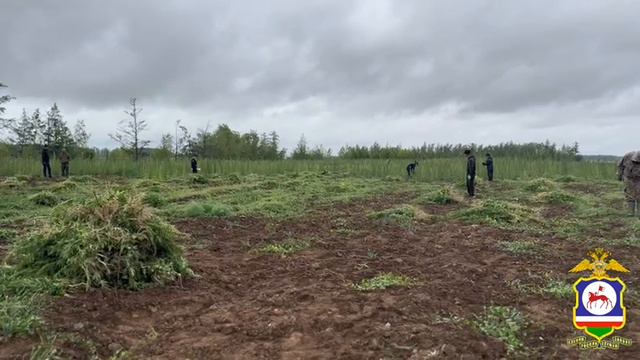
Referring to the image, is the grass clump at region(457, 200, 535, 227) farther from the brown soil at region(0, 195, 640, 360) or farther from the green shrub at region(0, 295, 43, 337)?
the green shrub at region(0, 295, 43, 337)

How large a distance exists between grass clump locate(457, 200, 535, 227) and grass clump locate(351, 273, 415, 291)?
3.94 metres

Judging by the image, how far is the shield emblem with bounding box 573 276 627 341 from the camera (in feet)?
10.7

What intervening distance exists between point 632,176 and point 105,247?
854 centimetres

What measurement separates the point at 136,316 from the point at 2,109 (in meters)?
21.9

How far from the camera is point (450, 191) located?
11945mm

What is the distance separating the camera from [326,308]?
13.3 feet

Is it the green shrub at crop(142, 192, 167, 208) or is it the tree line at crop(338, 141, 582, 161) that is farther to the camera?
the tree line at crop(338, 141, 582, 161)

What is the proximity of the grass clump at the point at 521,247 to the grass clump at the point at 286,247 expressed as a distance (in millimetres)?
2471

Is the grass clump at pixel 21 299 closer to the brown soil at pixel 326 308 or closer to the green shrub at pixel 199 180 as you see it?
the brown soil at pixel 326 308

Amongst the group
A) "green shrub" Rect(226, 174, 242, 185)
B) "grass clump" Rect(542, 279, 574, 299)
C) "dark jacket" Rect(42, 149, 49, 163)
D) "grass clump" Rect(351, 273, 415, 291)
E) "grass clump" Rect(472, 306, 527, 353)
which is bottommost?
"grass clump" Rect(472, 306, 527, 353)

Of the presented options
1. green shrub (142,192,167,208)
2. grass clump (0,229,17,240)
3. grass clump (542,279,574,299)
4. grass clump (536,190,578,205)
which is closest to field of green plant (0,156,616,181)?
grass clump (536,190,578,205)

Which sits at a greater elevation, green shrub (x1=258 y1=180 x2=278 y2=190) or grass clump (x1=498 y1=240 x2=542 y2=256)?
green shrub (x1=258 y1=180 x2=278 y2=190)

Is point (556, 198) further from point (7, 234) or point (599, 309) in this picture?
point (7, 234)

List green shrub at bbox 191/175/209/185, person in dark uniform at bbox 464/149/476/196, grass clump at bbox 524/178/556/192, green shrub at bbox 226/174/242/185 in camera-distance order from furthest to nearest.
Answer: green shrub at bbox 226/174/242/185 < green shrub at bbox 191/175/209/185 < grass clump at bbox 524/178/556/192 < person in dark uniform at bbox 464/149/476/196
